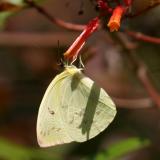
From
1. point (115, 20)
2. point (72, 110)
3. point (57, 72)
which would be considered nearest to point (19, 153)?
point (57, 72)

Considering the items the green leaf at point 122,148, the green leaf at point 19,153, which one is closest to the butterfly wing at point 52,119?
the green leaf at point 122,148

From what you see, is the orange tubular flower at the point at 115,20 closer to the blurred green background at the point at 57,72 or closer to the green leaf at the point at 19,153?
the blurred green background at the point at 57,72

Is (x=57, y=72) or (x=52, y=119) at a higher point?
(x=52, y=119)

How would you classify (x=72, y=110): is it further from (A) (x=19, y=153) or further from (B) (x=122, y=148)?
(A) (x=19, y=153)

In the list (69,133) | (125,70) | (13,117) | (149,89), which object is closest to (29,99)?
(13,117)

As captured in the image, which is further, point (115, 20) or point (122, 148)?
point (122, 148)

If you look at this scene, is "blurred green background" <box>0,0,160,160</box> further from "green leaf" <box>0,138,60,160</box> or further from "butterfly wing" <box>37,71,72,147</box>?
"butterfly wing" <box>37,71,72,147</box>
